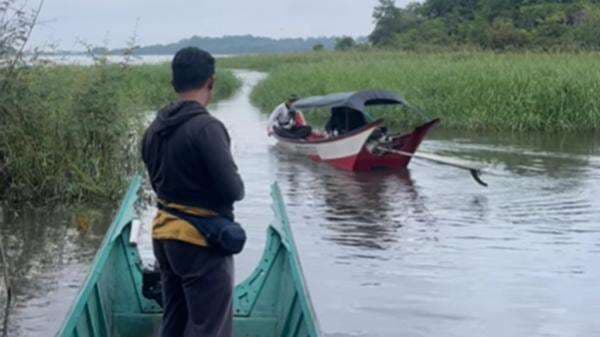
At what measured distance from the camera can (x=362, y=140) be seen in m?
19.0

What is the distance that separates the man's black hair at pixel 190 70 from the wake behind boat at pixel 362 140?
1364cm

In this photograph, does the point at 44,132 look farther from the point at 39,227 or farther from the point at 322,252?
the point at 322,252

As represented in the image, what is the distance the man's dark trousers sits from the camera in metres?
5.06

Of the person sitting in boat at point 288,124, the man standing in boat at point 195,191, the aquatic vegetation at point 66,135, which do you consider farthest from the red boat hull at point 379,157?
the man standing in boat at point 195,191

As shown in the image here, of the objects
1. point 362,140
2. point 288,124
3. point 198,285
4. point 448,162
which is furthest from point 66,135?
point 288,124

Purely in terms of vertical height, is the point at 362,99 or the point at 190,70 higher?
the point at 190,70

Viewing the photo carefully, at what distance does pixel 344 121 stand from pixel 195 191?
52.8 feet

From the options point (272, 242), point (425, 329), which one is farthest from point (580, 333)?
point (272, 242)

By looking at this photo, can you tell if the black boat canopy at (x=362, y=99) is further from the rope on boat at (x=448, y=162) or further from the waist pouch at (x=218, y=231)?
the waist pouch at (x=218, y=231)

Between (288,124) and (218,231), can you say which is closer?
(218,231)

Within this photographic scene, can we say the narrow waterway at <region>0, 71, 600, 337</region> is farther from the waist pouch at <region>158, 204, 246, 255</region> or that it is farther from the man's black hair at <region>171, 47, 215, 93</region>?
the man's black hair at <region>171, 47, 215, 93</region>

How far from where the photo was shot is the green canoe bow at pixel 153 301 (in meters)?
6.70

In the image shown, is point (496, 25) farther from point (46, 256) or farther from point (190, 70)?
point (190, 70)

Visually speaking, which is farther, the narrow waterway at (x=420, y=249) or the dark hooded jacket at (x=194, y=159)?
the narrow waterway at (x=420, y=249)
